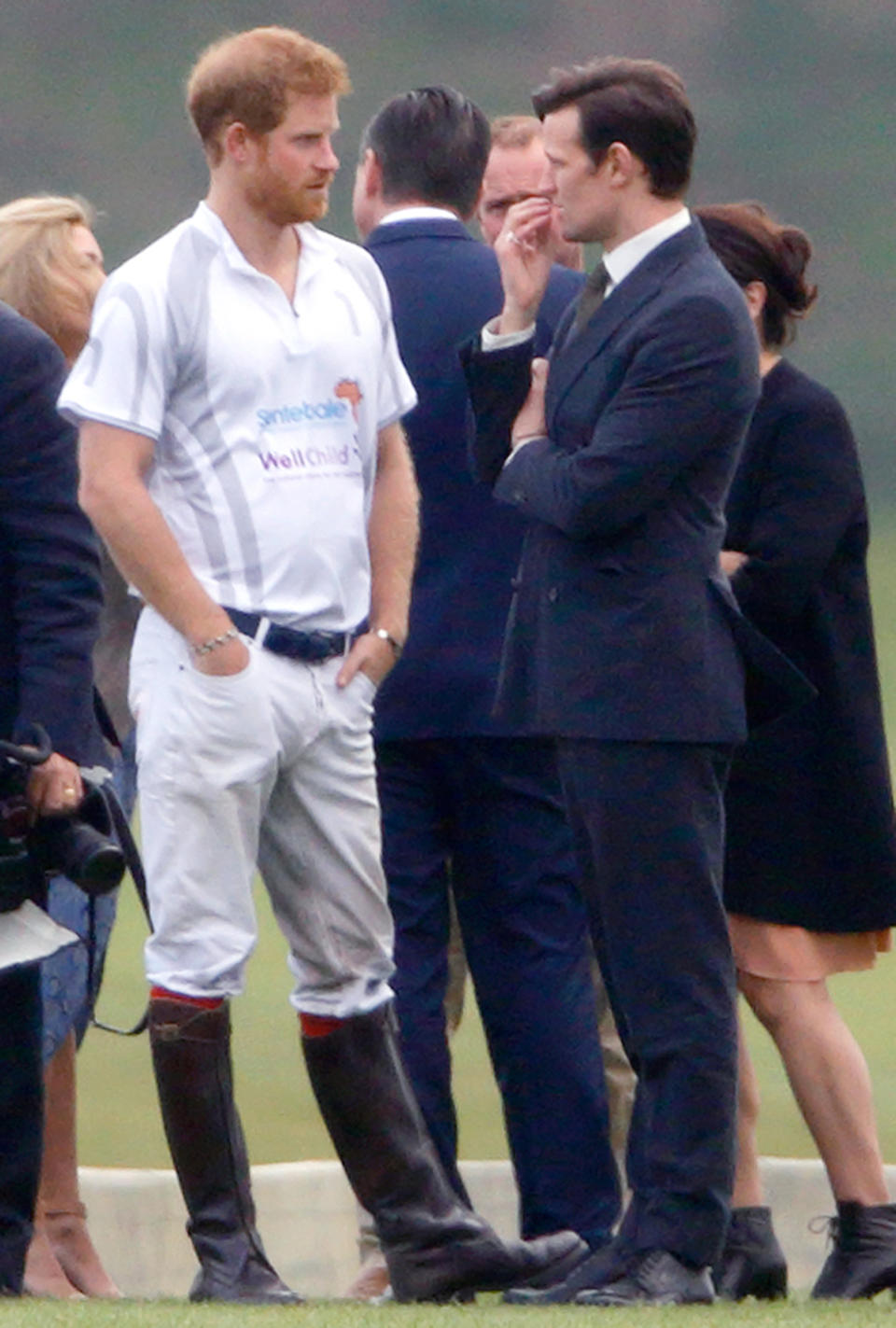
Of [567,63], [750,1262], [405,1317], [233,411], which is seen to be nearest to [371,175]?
[233,411]

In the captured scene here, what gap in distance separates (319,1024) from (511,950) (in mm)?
509

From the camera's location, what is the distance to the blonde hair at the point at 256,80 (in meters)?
3.20

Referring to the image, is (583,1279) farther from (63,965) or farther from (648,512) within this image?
(63,965)

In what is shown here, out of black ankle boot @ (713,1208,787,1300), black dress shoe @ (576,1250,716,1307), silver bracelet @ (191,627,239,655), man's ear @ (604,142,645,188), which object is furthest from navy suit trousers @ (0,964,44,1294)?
man's ear @ (604,142,645,188)

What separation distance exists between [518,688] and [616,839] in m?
0.24

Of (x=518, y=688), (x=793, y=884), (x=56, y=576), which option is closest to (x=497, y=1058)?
(x=793, y=884)

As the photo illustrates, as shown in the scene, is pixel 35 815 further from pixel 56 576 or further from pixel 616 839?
pixel 616 839

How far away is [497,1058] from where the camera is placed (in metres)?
3.77

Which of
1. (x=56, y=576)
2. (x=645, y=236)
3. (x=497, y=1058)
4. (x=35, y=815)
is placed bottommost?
(x=497, y=1058)

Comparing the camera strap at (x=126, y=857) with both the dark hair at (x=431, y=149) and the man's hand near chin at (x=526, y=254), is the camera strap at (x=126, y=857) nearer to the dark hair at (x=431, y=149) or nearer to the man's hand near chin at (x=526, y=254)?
the man's hand near chin at (x=526, y=254)

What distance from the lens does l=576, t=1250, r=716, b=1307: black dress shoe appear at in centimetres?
308

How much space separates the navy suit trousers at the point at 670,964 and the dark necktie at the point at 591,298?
49 cm

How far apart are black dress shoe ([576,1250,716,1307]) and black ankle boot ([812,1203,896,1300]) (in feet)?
1.51

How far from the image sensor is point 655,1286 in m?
3.08
